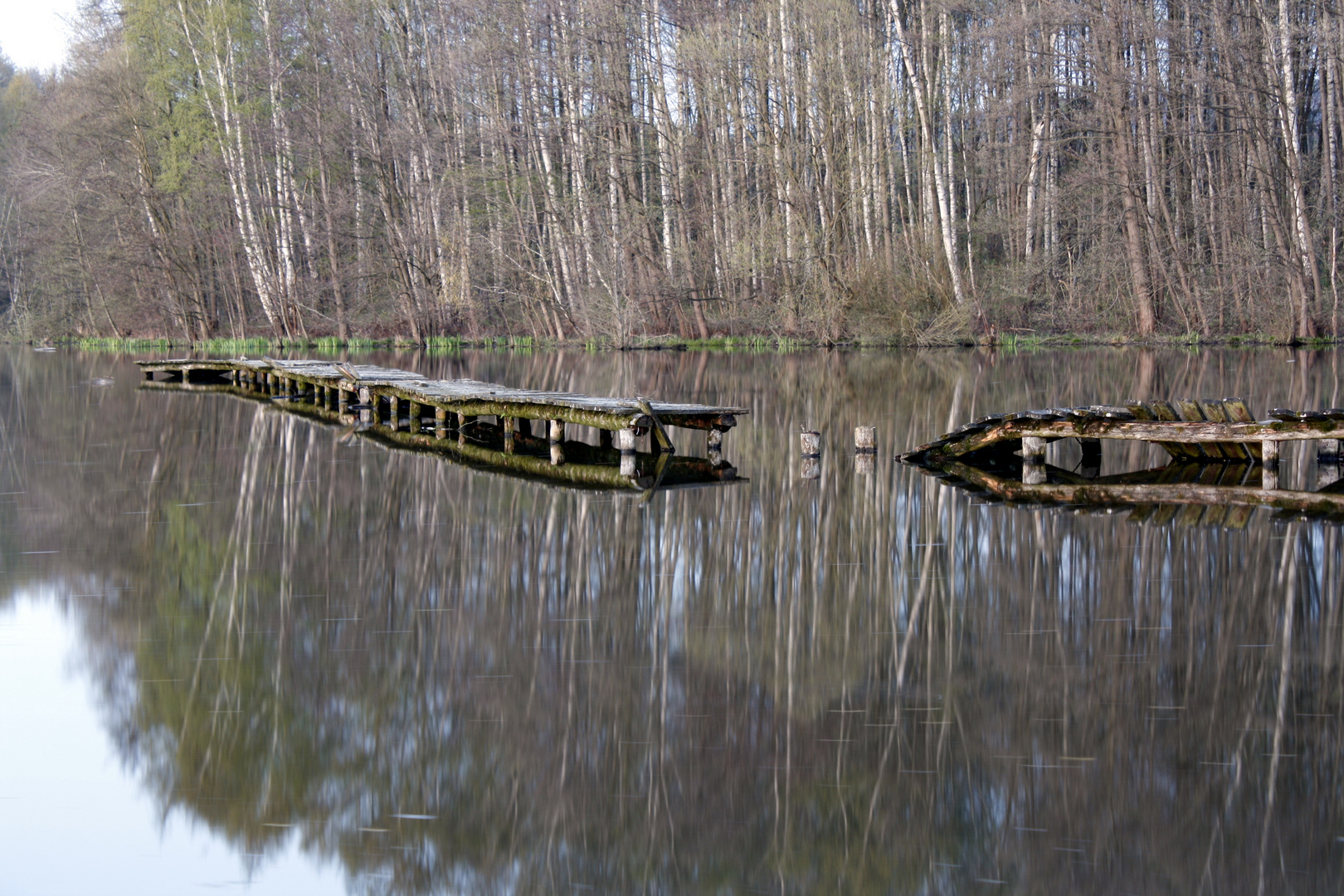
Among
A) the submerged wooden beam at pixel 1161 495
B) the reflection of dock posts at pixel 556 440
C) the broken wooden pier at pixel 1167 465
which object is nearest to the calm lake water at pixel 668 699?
the submerged wooden beam at pixel 1161 495

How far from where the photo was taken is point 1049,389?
1830cm

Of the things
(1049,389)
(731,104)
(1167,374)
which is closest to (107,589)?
(1049,389)

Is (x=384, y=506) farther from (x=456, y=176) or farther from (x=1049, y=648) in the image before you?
(x=456, y=176)

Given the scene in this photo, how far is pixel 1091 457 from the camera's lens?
11.9 meters

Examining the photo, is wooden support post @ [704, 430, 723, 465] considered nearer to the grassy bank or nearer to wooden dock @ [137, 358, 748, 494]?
wooden dock @ [137, 358, 748, 494]

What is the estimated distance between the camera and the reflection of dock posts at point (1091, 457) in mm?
11367

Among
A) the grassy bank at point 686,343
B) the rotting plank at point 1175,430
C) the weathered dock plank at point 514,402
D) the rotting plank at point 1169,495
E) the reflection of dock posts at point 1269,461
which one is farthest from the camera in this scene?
the grassy bank at point 686,343

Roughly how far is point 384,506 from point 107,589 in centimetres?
285

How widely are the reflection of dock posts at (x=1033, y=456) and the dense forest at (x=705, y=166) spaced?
1829 centimetres

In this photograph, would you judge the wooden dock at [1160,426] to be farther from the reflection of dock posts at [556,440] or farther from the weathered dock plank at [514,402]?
the reflection of dock posts at [556,440]

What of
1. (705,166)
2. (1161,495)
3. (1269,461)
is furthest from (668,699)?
(705,166)

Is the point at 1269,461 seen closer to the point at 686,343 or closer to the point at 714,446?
the point at 714,446

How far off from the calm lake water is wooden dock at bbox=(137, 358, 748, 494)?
1604 millimetres

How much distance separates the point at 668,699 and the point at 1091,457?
8.07 m
